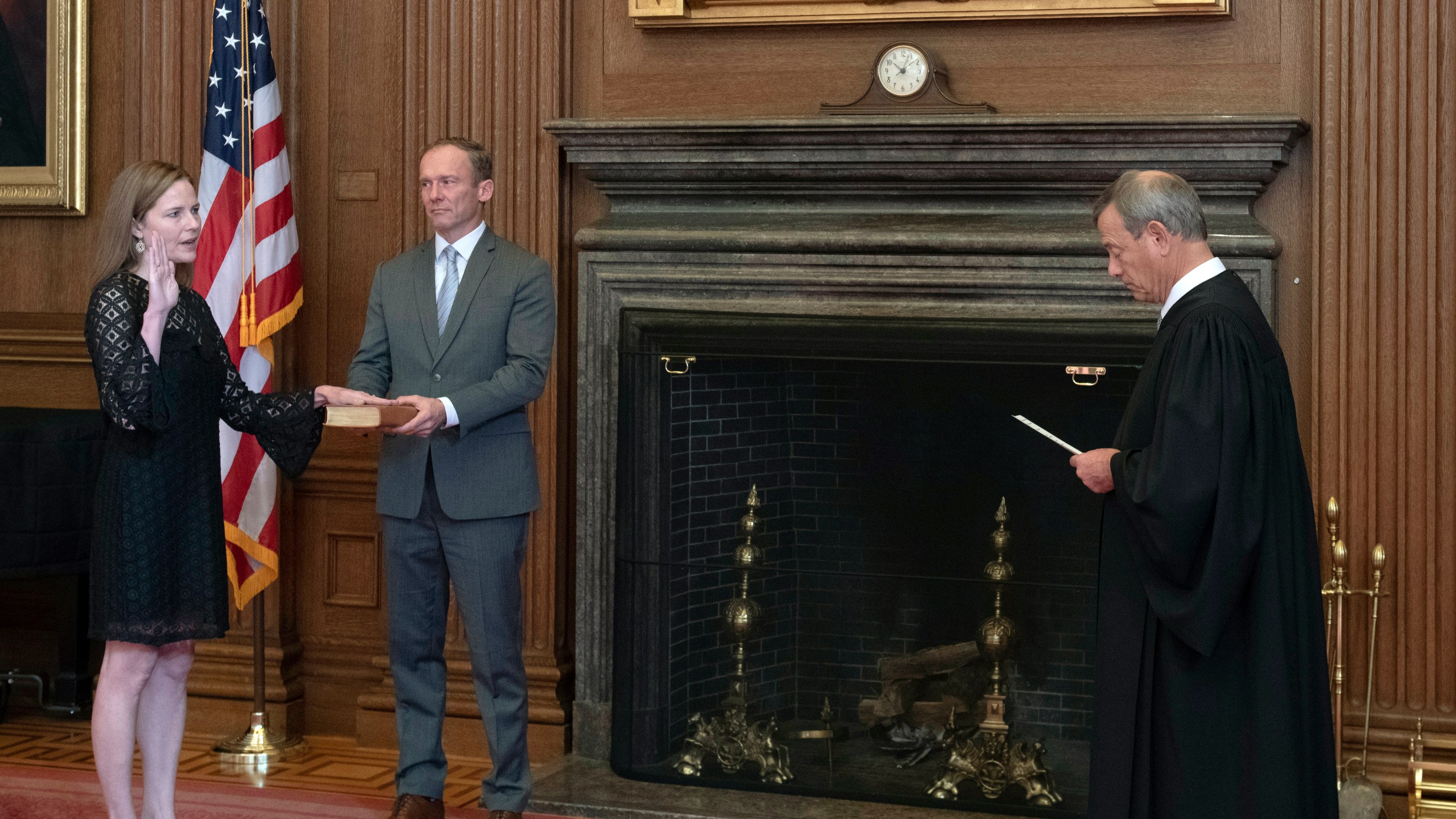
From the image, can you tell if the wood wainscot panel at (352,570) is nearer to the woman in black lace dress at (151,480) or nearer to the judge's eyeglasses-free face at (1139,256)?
the woman in black lace dress at (151,480)

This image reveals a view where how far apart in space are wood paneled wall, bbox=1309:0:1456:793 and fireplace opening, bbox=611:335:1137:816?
64 centimetres

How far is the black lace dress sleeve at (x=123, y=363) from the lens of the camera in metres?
3.39

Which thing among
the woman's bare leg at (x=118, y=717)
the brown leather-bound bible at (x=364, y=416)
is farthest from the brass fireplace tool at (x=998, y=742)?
the woman's bare leg at (x=118, y=717)

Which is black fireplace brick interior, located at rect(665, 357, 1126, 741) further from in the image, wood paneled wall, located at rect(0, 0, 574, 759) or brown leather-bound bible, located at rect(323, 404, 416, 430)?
brown leather-bound bible, located at rect(323, 404, 416, 430)

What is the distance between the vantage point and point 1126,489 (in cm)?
293

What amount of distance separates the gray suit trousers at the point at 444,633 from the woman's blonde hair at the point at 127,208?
92 cm

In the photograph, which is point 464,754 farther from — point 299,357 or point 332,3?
point 332,3

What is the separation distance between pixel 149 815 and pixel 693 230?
89.9 inches

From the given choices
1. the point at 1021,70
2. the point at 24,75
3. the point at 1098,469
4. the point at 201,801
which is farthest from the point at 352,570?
the point at 1098,469

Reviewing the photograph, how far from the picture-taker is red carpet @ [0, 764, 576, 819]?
4.26 meters

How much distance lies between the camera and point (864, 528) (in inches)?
179

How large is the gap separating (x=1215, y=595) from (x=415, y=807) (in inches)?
86.5

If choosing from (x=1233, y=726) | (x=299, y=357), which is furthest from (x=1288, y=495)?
(x=299, y=357)

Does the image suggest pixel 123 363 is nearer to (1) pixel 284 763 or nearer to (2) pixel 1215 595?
(1) pixel 284 763
